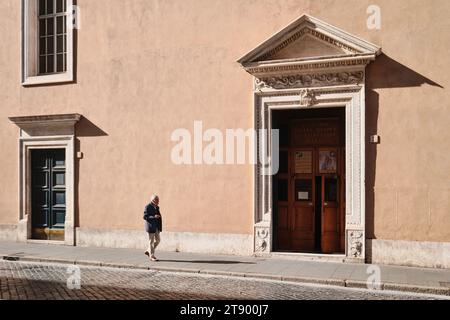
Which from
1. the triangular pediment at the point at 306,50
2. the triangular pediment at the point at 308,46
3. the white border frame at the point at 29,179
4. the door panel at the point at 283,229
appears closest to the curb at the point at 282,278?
the white border frame at the point at 29,179

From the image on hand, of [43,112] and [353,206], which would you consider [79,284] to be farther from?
[43,112]

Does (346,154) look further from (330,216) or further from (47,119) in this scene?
(47,119)

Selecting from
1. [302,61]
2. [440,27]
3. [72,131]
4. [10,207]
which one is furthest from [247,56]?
[10,207]

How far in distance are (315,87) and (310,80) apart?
220 millimetres

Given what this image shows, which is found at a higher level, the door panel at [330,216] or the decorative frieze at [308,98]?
the decorative frieze at [308,98]

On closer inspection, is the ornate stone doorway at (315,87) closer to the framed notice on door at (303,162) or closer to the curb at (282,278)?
the framed notice on door at (303,162)

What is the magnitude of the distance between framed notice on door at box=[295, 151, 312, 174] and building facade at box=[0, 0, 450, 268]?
0.03 metres

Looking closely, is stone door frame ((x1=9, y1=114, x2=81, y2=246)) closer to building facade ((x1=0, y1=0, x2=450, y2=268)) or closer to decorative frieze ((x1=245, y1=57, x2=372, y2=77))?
building facade ((x1=0, y1=0, x2=450, y2=268))

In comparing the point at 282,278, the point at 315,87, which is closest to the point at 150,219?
the point at 282,278

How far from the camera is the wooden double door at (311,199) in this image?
500 inches

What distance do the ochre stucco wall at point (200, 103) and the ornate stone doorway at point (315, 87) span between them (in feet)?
0.96

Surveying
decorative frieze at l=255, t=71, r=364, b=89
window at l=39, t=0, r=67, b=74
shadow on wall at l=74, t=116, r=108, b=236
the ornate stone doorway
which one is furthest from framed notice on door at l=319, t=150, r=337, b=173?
window at l=39, t=0, r=67, b=74

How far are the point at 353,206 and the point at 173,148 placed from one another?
5.00 meters

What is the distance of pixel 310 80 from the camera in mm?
12172
